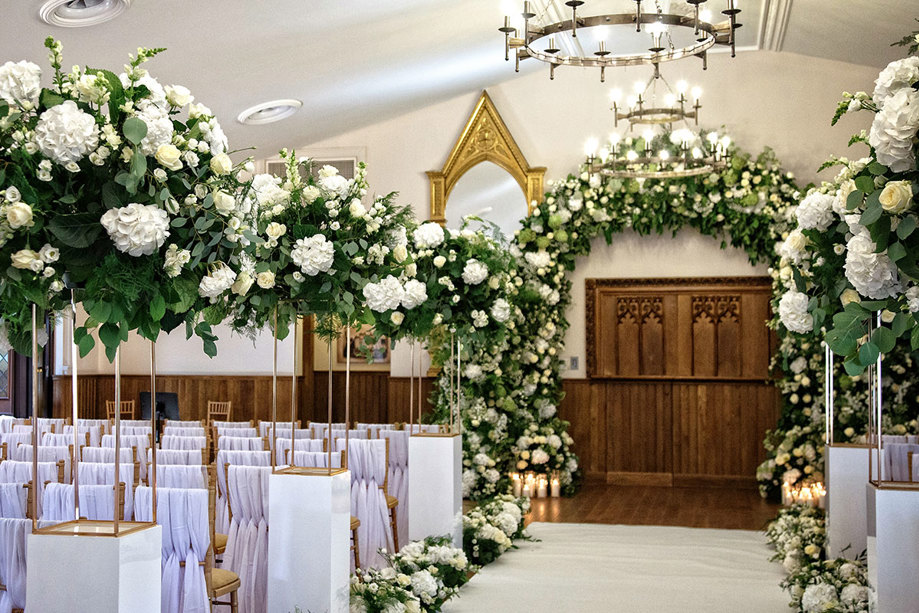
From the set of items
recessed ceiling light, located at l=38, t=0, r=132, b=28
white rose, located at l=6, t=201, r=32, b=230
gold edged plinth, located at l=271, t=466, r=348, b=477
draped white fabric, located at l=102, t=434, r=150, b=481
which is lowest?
draped white fabric, located at l=102, t=434, r=150, b=481

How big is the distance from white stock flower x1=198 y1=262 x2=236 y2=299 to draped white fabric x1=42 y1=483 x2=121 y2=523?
2.21 m

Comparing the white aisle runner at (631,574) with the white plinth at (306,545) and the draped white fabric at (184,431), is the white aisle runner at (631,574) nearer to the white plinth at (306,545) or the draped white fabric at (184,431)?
the white plinth at (306,545)

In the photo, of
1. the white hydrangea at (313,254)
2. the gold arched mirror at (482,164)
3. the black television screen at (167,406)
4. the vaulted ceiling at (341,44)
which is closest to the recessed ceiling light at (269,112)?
the vaulted ceiling at (341,44)

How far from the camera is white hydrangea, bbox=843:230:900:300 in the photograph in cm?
288

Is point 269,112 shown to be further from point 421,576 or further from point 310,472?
point 310,472

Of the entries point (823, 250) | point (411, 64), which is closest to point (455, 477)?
point (823, 250)

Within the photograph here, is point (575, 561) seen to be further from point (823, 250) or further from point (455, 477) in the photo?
point (823, 250)

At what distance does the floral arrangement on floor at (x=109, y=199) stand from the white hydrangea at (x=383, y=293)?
2127 millimetres

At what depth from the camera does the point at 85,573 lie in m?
3.16

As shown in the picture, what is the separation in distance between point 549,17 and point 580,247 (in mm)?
2952

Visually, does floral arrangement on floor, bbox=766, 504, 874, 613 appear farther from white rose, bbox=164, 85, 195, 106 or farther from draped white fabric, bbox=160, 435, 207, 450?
draped white fabric, bbox=160, 435, 207, 450

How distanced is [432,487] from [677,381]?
6.03 metres

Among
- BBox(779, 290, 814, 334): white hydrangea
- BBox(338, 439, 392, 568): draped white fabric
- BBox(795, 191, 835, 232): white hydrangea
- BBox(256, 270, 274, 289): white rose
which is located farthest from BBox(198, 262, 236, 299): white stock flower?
BBox(338, 439, 392, 568): draped white fabric

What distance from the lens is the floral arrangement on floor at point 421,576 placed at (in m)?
5.42
